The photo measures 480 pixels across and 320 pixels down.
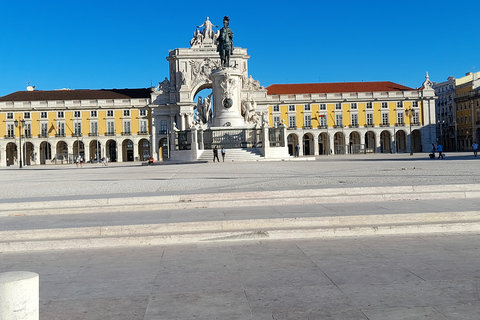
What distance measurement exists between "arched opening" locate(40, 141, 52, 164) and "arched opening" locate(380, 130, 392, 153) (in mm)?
56117

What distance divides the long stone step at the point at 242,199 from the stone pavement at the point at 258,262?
4 cm

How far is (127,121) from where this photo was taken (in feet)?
277

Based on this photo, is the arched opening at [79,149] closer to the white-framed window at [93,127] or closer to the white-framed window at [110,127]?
the white-framed window at [93,127]

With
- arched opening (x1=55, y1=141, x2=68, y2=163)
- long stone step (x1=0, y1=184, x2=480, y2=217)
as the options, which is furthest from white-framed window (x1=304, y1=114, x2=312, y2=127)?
long stone step (x1=0, y1=184, x2=480, y2=217)

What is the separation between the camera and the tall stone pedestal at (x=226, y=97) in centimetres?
3738

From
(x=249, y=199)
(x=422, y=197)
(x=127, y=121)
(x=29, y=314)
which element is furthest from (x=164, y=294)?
(x=127, y=121)

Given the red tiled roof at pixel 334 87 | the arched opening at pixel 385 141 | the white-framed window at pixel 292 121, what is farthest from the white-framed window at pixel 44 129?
the arched opening at pixel 385 141

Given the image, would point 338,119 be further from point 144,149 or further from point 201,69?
point 144,149

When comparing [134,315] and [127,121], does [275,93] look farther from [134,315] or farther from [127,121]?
[134,315]

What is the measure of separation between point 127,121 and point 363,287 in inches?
3247

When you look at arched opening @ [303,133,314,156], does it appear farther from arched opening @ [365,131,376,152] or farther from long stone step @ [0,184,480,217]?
long stone step @ [0,184,480,217]

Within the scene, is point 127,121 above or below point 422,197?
above

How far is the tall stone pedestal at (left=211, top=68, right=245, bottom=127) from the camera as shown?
123 feet

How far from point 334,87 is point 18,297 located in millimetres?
87414
